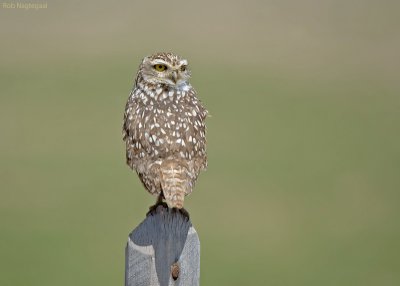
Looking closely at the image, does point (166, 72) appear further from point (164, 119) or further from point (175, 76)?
point (164, 119)

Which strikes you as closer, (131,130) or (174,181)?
(174,181)

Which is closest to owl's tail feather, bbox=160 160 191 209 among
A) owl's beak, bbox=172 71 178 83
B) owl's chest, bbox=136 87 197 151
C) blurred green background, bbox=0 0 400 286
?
owl's chest, bbox=136 87 197 151

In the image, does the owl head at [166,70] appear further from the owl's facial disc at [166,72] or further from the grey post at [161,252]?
the grey post at [161,252]

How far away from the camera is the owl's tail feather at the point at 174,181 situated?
524 cm

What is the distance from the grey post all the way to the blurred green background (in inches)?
243

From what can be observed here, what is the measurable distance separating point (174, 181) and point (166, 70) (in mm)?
1307

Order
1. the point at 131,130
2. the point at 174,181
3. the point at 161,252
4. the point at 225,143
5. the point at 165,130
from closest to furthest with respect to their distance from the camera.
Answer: the point at 161,252 → the point at 174,181 → the point at 165,130 → the point at 131,130 → the point at 225,143

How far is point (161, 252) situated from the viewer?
14.4 feet

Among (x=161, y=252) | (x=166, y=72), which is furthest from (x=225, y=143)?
(x=161, y=252)

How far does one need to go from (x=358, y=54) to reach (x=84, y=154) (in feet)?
26.8

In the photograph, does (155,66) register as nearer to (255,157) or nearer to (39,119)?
(255,157)

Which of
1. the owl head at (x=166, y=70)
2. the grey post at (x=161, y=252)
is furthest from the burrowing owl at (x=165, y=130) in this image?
Answer: the grey post at (x=161, y=252)

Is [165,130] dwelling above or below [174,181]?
above

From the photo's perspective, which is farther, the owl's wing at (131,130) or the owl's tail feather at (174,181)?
the owl's wing at (131,130)
